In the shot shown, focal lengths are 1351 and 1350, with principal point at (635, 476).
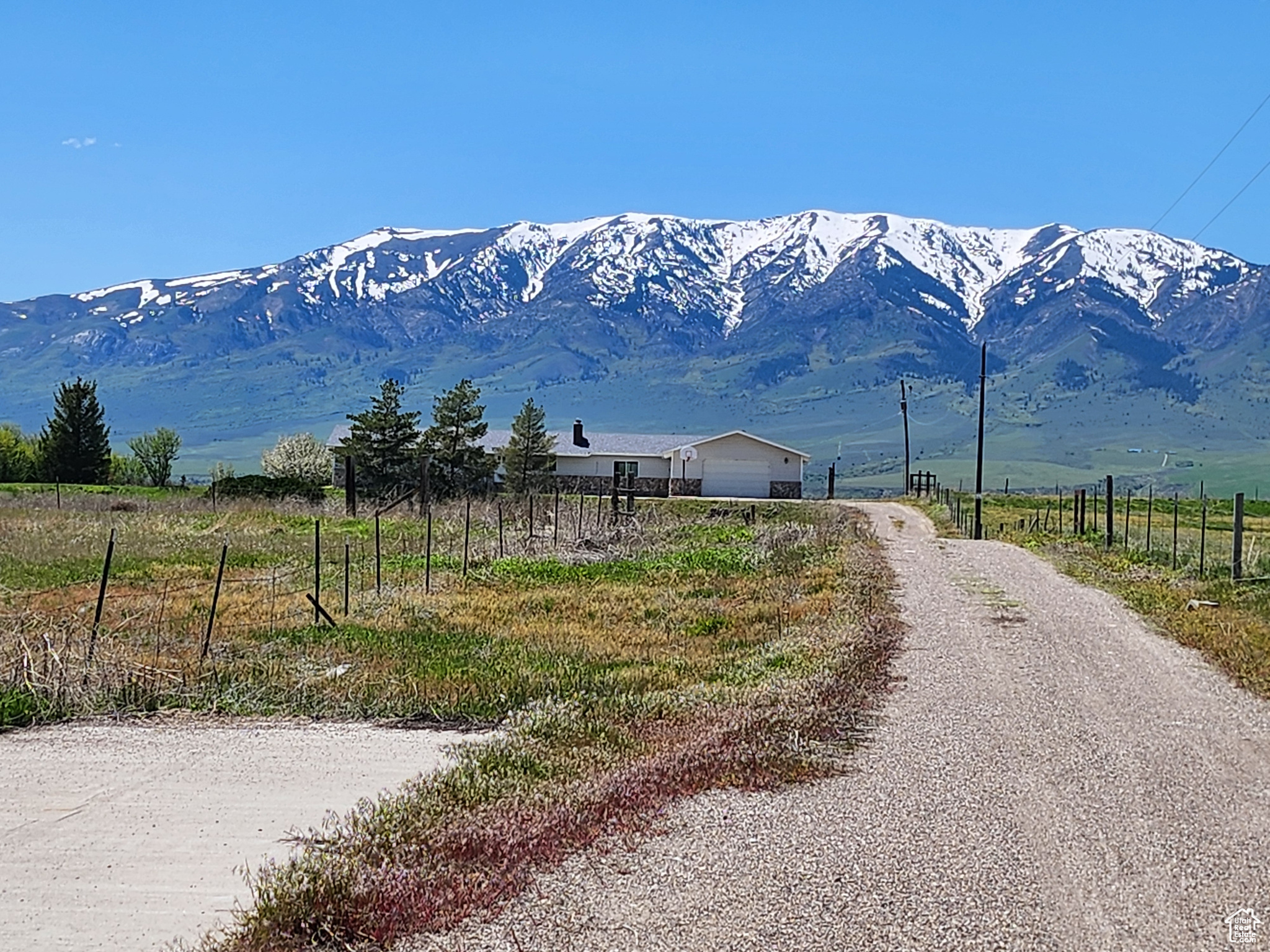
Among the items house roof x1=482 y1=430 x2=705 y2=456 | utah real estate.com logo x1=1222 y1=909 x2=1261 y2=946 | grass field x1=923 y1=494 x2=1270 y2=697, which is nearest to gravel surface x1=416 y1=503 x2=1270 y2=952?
utah real estate.com logo x1=1222 y1=909 x2=1261 y2=946

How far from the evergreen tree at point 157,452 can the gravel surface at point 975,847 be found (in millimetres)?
75817

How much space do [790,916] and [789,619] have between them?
11.6 meters

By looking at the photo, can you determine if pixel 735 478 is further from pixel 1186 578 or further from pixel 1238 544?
pixel 1238 544

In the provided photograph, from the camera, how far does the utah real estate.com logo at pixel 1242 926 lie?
6.13 metres

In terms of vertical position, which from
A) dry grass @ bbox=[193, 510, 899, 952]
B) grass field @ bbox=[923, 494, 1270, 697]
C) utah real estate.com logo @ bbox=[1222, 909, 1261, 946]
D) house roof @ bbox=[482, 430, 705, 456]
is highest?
house roof @ bbox=[482, 430, 705, 456]

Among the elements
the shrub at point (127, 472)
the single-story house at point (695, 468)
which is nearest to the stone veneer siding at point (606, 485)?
the single-story house at point (695, 468)

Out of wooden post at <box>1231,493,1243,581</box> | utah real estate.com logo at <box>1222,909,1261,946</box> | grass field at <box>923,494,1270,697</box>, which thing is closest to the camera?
utah real estate.com logo at <box>1222,909,1261,946</box>

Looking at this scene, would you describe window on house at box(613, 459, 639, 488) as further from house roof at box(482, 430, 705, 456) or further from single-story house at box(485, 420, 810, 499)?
house roof at box(482, 430, 705, 456)

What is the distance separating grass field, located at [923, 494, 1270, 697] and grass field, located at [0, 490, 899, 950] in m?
3.53

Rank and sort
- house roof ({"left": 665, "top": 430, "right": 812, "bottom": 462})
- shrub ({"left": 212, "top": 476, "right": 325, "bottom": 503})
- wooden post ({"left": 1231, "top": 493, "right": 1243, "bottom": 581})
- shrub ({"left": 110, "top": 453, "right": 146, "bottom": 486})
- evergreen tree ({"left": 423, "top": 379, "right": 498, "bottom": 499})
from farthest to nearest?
shrub ({"left": 110, "top": 453, "right": 146, "bottom": 486}) → house roof ({"left": 665, "top": 430, "right": 812, "bottom": 462}) → evergreen tree ({"left": 423, "top": 379, "right": 498, "bottom": 499}) → shrub ({"left": 212, "top": 476, "right": 325, "bottom": 503}) → wooden post ({"left": 1231, "top": 493, "right": 1243, "bottom": 581})

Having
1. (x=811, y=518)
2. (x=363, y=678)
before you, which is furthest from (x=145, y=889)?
(x=811, y=518)

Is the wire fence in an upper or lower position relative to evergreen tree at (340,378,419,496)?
lower

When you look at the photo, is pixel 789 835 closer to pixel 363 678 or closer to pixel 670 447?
pixel 363 678

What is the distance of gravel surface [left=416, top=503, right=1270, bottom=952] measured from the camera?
6219mm
